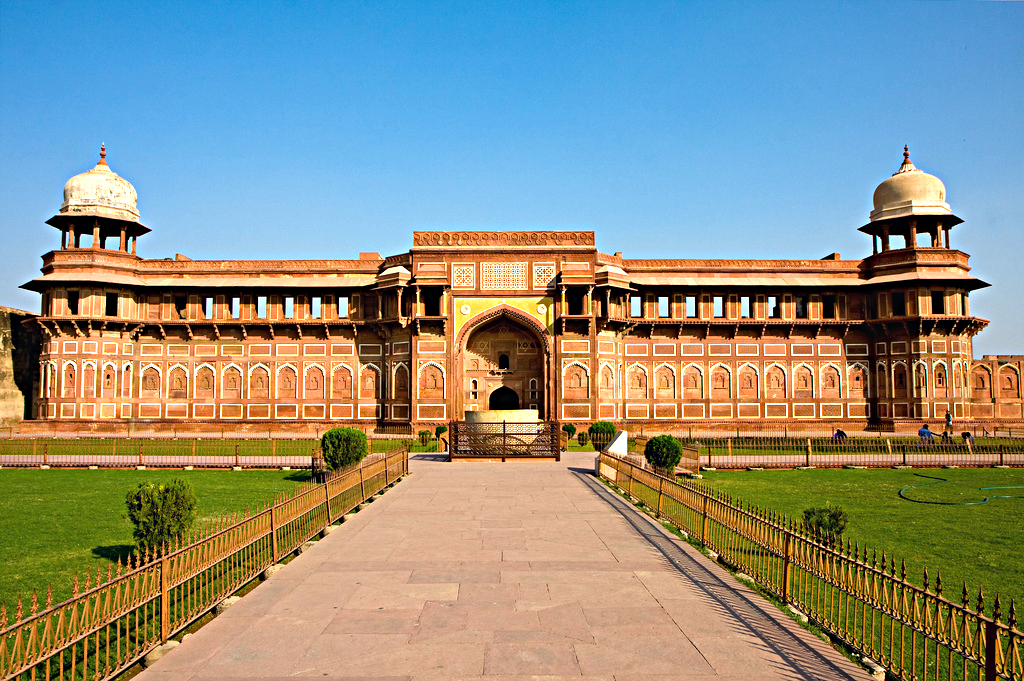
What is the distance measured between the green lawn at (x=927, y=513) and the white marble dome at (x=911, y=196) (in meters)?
16.2

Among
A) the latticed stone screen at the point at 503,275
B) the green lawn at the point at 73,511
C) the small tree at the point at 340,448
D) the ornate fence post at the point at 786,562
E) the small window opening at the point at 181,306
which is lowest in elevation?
the green lawn at the point at 73,511

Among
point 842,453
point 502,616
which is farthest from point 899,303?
point 502,616

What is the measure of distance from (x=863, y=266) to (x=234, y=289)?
94.7 ft

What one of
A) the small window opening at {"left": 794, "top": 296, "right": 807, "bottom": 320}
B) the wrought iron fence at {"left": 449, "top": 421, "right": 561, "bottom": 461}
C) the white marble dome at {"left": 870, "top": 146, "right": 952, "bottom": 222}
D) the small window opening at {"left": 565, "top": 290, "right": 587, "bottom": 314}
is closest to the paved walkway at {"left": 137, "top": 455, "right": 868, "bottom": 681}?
the wrought iron fence at {"left": 449, "top": 421, "right": 561, "bottom": 461}

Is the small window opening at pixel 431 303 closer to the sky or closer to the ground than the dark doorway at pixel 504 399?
closer to the sky

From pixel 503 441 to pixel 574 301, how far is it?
38.2ft

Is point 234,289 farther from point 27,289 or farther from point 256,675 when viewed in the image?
point 256,675

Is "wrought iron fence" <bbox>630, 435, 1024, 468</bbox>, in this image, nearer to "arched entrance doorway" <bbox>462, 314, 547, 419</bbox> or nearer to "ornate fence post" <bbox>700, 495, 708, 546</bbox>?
"ornate fence post" <bbox>700, 495, 708, 546</bbox>

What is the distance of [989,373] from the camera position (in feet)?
108

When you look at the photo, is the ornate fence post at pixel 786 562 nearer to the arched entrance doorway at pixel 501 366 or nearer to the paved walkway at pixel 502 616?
the paved walkway at pixel 502 616

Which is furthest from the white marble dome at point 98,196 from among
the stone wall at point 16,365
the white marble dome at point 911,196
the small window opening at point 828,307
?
the white marble dome at point 911,196

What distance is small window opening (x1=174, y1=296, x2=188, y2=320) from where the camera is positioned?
31281 mm

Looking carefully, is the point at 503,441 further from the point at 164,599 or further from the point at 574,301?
the point at 164,599

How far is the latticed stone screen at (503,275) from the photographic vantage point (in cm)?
2903
